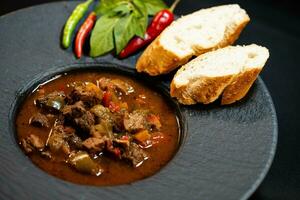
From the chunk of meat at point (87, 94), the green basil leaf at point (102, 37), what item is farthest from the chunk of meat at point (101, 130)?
the green basil leaf at point (102, 37)

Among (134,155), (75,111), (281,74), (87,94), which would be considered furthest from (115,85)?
(281,74)

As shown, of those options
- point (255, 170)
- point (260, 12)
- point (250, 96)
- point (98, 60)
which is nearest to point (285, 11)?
point (260, 12)

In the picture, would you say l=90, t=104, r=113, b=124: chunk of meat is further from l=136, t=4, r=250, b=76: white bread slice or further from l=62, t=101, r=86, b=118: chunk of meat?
l=136, t=4, r=250, b=76: white bread slice

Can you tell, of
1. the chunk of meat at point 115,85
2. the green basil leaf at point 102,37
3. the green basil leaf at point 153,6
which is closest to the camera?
the chunk of meat at point 115,85

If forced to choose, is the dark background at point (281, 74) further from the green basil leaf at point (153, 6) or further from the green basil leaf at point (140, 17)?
the green basil leaf at point (140, 17)

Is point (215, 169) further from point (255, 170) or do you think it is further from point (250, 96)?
point (250, 96)
